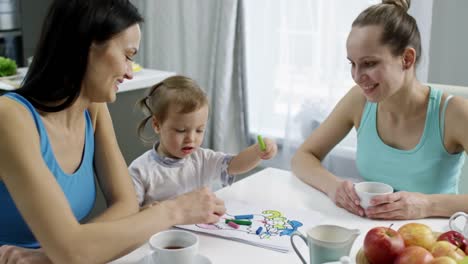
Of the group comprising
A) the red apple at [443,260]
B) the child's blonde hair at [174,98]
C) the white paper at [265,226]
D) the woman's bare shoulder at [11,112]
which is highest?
the woman's bare shoulder at [11,112]

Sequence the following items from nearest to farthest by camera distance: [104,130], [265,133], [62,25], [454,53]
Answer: [62,25], [104,130], [454,53], [265,133]

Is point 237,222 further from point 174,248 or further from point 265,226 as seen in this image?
point 174,248

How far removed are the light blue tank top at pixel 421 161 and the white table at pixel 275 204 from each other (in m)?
0.23

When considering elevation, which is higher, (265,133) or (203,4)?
(203,4)

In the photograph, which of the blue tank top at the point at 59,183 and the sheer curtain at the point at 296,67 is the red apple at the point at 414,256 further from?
the sheer curtain at the point at 296,67

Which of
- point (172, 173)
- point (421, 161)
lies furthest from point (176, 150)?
point (421, 161)

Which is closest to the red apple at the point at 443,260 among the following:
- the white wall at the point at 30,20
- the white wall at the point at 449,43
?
the white wall at the point at 449,43

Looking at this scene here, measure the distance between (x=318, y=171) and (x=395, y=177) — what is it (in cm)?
23

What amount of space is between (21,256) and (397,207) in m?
0.88

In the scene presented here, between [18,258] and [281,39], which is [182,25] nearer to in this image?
[281,39]

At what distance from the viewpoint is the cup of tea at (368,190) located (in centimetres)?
149

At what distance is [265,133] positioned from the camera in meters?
3.35

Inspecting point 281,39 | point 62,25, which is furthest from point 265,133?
point 62,25

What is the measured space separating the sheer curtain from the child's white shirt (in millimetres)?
1306
